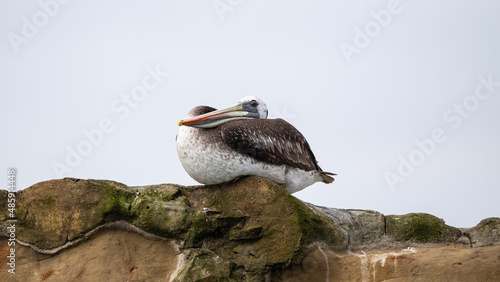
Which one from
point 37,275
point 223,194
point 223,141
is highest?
point 223,141

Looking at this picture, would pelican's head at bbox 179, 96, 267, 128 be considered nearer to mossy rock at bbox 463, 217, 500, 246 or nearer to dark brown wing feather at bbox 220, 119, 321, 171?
dark brown wing feather at bbox 220, 119, 321, 171

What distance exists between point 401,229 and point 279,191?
2609mm

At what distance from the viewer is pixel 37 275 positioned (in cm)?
951

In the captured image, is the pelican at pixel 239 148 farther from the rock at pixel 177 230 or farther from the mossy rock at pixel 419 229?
the mossy rock at pixel 419 229

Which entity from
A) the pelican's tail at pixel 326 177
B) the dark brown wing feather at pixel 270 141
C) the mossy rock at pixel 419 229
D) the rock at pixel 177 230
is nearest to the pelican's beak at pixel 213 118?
the dark brown wing feather at pixel 270 141

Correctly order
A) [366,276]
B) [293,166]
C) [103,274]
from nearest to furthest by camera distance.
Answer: [103,274] < [366,276] < [293,166]

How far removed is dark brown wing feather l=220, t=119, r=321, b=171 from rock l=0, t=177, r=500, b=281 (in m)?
0.56

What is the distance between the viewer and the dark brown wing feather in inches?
409

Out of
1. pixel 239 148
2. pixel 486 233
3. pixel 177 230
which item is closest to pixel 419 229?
pixel 486 233

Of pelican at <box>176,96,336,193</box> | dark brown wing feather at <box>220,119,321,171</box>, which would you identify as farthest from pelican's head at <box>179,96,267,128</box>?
dark brown wing feather at <box>220,119,321,171</box>

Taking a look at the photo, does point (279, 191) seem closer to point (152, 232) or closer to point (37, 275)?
point (152, 232)

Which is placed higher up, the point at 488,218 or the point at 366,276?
the point at 488,218

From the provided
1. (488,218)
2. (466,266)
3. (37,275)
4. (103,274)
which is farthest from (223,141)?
(488,218)

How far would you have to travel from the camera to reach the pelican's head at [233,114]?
35.1 feet
